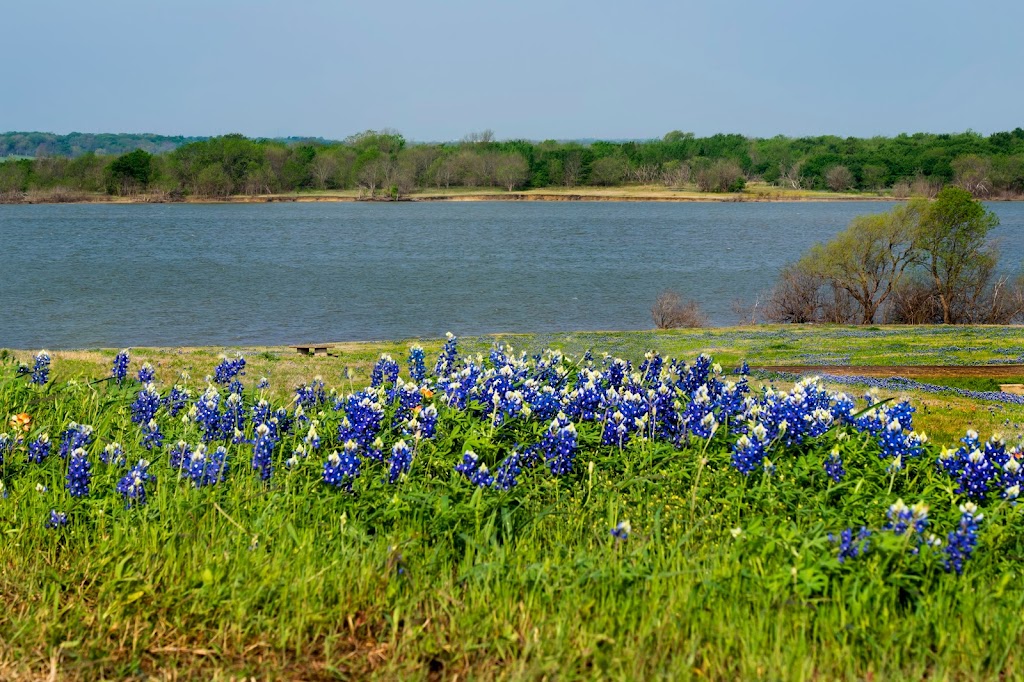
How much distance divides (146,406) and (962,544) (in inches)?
193

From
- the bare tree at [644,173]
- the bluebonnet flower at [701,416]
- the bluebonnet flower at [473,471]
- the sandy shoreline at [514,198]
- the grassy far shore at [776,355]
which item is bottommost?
the grassy far shore at [776,355]

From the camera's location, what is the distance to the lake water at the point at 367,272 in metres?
35.2

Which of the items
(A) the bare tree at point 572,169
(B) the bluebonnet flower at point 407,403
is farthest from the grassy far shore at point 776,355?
(A) the bare tree at point 572,169

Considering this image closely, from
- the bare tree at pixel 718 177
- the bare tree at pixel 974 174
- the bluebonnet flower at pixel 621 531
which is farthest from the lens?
the bare tree at pixel 718 177

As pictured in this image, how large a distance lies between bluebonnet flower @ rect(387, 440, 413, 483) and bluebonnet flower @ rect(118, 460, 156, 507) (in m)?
1.30

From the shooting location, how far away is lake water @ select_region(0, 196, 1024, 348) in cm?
3525

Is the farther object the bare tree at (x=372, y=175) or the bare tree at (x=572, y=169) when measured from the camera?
the bare tree at (x=572, y=169)

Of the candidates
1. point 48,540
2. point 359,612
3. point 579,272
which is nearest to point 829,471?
point 359,612

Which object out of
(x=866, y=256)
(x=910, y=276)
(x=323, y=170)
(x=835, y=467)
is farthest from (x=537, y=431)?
(x=323, y=170)

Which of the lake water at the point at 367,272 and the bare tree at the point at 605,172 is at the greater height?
the bare tree at the point at 605,172

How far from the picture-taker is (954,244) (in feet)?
129

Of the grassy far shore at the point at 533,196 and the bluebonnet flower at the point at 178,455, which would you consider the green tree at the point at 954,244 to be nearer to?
the bluebonnet flower at the point at 178,455

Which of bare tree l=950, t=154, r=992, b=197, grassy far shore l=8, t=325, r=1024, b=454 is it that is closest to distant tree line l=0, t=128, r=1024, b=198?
bare tree l=950, t=154, r=992, b=197

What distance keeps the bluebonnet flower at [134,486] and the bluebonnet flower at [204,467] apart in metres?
0.25
